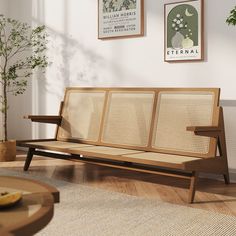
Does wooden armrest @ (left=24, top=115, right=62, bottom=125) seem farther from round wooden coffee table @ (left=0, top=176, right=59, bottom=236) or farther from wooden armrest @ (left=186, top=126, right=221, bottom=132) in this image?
round wooden coffee table @ (left=0, top=176, right=59, bottom=236)

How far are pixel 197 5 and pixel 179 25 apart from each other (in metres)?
0.25

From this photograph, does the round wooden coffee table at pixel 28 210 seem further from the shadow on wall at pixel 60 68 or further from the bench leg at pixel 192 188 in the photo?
the shadow on wall at pixel 60 68

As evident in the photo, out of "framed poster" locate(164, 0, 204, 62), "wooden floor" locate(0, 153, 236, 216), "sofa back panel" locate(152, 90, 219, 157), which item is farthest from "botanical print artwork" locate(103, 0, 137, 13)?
"wooden floor" locate(0, 153, 236, 216)

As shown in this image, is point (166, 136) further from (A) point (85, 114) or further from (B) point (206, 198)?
(A) point (85, 114)

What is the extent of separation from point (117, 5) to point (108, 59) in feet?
1.86

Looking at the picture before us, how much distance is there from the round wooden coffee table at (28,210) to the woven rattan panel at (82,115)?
2021 mm

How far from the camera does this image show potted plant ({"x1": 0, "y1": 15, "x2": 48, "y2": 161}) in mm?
4691

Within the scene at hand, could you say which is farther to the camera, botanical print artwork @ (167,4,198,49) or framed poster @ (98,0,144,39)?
framed poster @ (98,0,144,39)

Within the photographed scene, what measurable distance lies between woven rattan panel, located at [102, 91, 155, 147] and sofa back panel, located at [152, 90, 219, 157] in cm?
11

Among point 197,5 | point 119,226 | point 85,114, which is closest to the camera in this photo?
point 119,226

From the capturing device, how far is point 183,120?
11.3 feet

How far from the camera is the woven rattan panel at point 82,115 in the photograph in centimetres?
403

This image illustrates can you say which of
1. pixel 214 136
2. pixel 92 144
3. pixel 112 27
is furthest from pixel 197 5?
pixel 92 144

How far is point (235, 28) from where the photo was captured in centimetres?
358
